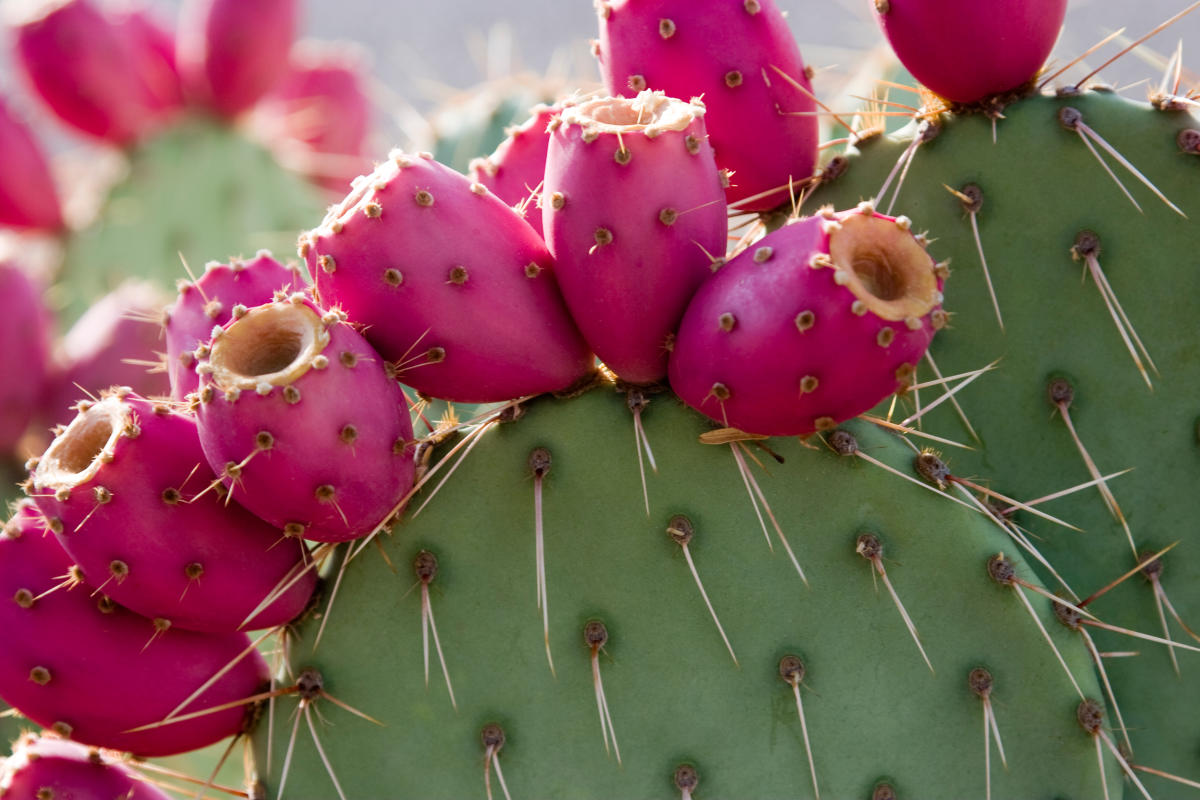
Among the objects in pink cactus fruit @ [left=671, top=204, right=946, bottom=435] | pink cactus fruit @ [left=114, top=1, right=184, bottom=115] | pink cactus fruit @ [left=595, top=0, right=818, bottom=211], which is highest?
pink cactus fruit @ [left=595, top=0, right=818, bottom=211]

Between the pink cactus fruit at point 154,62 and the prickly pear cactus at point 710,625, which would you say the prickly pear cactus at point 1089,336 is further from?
the pink cactus fruit at point 154,62

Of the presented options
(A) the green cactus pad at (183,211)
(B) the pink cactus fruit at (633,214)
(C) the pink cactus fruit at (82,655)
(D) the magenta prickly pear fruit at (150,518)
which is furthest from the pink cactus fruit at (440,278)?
(A) the green cactus pad at (183,211)

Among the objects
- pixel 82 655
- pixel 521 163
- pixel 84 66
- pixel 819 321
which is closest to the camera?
pixel 819 321

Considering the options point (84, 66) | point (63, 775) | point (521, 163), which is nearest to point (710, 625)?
point (521, 163)

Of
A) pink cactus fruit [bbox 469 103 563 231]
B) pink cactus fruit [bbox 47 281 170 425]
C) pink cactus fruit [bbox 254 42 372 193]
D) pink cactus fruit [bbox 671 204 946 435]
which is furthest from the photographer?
pink cactus fruit [bbox 254 42 372 193]

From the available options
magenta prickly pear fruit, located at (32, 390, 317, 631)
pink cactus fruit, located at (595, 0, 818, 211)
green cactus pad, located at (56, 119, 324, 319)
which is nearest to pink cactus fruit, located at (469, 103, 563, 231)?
pink cactus fruit, located at (595, 0, 818, 211)

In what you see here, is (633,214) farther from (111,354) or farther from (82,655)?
(111,354)

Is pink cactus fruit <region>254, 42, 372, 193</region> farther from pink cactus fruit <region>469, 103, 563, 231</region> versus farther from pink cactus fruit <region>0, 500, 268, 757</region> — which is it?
pink cactus fruit <region>0, 500, 268, 757</region>
